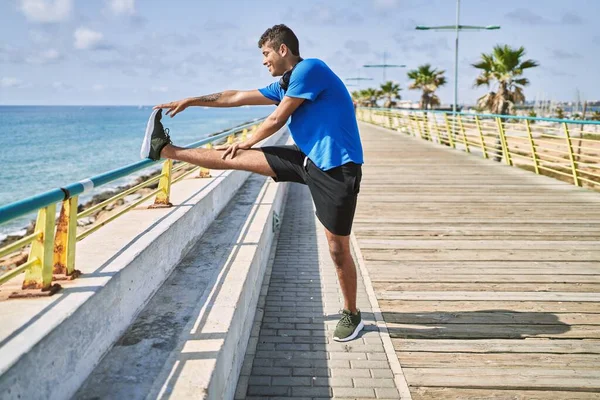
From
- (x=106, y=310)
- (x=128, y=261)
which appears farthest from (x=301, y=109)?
(x=106, y=310)

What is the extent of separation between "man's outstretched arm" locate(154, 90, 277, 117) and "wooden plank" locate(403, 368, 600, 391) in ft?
6.74

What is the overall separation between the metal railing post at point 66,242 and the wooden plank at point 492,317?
232 cm

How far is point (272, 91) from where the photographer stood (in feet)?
11.8

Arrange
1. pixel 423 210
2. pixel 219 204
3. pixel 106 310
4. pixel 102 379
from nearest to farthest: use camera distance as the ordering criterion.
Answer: pixel 102 379
pixel 106 310
pixel 219 204
pixel 423 210

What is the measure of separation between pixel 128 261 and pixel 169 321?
41 cm

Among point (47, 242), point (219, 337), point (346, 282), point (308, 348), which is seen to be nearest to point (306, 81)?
point (346, 282)

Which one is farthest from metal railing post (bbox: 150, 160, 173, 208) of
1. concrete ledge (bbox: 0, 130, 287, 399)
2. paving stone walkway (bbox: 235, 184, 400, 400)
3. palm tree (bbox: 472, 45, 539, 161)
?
palm tree (bbox: 472, 45, 539, 161)

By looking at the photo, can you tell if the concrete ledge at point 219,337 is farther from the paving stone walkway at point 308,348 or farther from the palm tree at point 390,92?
the palm tree at point 390,92

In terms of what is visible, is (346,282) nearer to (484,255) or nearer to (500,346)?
(500,346)

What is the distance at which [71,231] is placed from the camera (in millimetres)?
2672

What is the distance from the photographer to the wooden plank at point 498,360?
3.26 metres

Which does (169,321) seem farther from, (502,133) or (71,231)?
(502,133)

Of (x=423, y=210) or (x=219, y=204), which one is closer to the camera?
(x=219, y=204)

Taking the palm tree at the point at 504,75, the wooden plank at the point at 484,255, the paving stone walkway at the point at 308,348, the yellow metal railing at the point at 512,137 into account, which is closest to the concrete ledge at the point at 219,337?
the paving stone walkway at the point at 308,348
